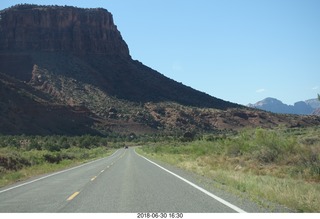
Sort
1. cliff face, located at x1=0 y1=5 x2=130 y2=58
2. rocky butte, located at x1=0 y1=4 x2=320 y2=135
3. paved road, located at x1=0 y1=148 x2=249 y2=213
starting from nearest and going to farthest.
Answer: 1. paved road, located at x1=0 y1=148 x2=249 y2=213
2. rocky butte, located at x1=0 y1=4 x2=320 y2=135
3. cliff face, located at x1=0 y1=5 x2=130 y2=58

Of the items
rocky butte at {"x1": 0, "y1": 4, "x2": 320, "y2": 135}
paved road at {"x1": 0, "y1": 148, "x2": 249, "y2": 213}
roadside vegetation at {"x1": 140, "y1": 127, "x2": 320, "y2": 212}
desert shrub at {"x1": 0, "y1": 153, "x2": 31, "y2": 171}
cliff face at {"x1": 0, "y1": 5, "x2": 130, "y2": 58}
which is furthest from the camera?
cliff face at {"x1": 0, "y1": 5, "x2": 130, "y2": 58}

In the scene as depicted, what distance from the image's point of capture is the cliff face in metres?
152

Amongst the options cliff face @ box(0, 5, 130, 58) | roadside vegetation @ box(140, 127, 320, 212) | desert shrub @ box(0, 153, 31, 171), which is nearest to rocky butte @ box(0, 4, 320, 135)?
cliff face @ box(0, 5, 130, 58)

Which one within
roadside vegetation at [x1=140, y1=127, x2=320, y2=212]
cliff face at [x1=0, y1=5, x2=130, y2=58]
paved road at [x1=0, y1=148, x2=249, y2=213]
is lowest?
paved road at [x1=0, y1=148, x2=249, y2=213]

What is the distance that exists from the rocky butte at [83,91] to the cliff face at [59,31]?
35 centimetres

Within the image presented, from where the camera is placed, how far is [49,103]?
368 ft

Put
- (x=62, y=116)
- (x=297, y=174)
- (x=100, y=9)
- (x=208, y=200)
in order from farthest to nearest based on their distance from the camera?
(x=100, y=9)
(x=62, y=116)
(x=297, y=174)
(x=208, y=200)

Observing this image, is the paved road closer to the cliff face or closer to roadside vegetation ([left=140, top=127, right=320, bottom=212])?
roadside vegetation ([left=140, top=127, right=320, bottom=212])

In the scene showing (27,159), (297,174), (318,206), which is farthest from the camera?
(27,159)

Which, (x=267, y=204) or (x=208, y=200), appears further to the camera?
(x=208, y=200)

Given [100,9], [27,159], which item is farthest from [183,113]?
[27,159]

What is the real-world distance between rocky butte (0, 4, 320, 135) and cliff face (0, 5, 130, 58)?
13.6 inches

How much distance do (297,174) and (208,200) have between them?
8128 mm

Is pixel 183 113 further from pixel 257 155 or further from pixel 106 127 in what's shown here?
pixel 257 155
